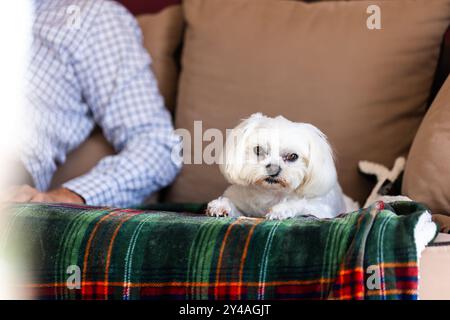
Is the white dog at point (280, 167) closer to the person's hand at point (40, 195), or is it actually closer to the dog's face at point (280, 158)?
the dog's face at point (280, 158)

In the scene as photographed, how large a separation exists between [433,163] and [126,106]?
0.82 m

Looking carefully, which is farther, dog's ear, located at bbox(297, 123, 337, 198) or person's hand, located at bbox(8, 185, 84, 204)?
person's hand, located at bbox(8, 185, 84, 204)

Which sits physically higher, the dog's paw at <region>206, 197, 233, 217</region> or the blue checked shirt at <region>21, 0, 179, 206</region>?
the blue checked shirt at <region>21, 0, 179, 206</region>

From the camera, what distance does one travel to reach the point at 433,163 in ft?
4.04

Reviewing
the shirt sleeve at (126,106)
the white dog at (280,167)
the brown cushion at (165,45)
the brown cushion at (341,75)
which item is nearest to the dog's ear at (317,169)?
the white dog at (280,167)

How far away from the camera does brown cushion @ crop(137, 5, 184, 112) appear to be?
1795 mm

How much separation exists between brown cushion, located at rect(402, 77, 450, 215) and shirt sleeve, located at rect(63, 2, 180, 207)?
0.64m

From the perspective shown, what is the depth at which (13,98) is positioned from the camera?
1.69 metres

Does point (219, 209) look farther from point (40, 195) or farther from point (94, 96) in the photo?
point (94, 96)

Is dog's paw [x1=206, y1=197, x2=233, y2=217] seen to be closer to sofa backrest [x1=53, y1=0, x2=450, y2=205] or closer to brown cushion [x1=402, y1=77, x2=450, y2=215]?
brown cushion [x1=402, y1=77, x2=450, y2=215]

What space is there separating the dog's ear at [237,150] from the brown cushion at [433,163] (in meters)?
0.32

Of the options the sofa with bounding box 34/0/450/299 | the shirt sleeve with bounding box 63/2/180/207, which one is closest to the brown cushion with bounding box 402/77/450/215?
the sofa with bounding box 34/0/450/299

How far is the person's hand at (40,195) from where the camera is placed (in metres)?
1.47

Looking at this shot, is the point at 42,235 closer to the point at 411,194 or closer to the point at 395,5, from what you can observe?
the point at 411,194
